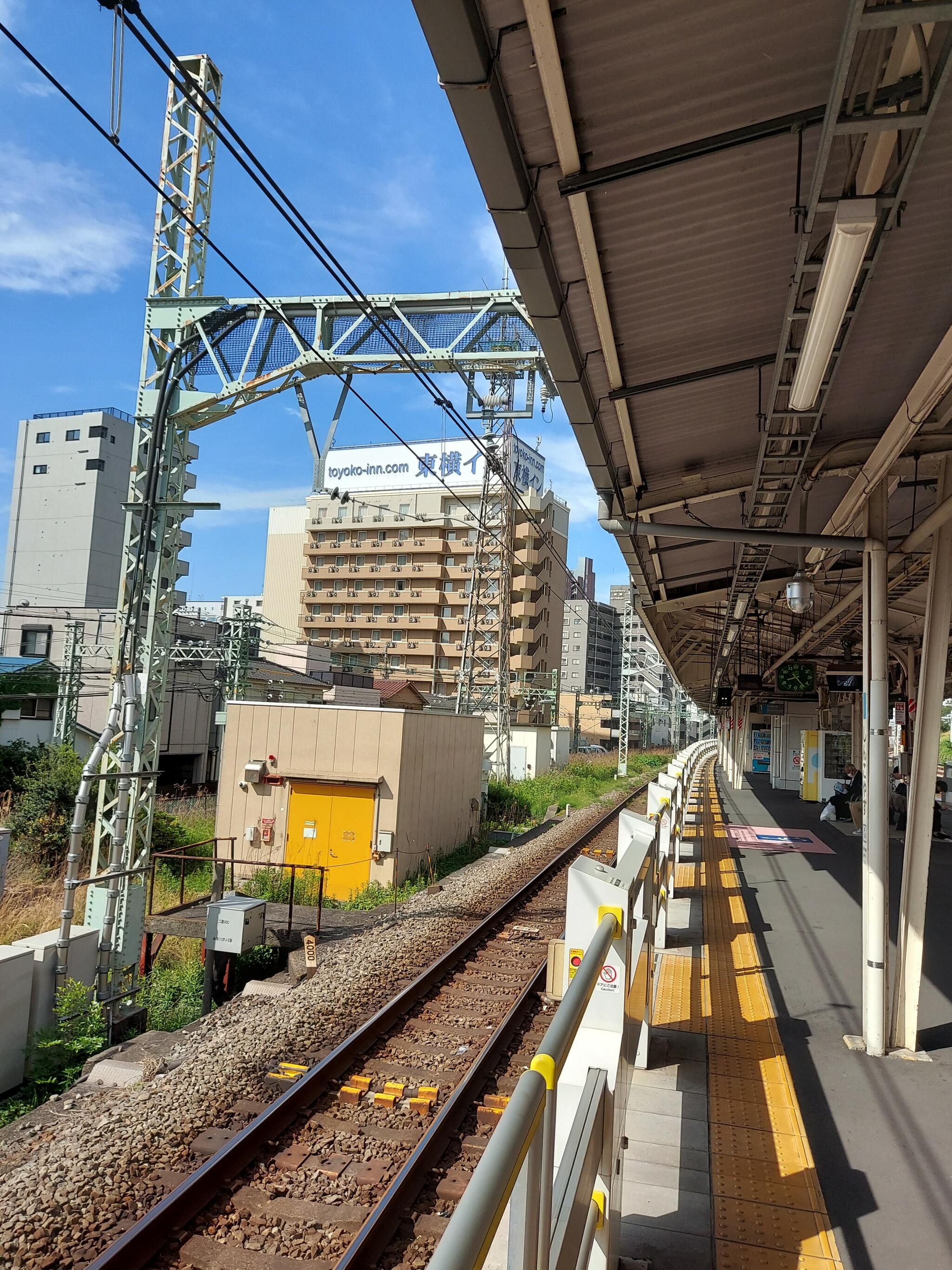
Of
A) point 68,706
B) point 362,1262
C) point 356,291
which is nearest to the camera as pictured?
point 362,1262

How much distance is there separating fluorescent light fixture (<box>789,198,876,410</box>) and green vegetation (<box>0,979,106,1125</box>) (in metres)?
8.24

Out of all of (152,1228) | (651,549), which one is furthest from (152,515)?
(152,1228)

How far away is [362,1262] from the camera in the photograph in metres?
3.90

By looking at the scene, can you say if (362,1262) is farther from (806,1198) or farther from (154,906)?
(154,906)

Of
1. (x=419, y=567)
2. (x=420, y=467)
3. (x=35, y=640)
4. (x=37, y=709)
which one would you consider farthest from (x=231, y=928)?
(x=420, y=467)

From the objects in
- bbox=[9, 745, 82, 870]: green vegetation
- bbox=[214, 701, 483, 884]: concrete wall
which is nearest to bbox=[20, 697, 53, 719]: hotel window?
bbox=[9, 745, 82, 870]: green vegetation

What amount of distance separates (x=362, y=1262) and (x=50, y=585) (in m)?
58.0

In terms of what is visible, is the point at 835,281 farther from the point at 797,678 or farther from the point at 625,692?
the point at 625,692

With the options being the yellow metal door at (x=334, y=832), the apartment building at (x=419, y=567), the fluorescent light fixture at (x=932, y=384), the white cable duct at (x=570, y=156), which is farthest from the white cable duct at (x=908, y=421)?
the apartment building at (x=419, y=567)

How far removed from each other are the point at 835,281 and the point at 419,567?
60.5 m

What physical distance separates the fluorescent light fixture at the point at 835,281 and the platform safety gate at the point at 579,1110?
8.03ft

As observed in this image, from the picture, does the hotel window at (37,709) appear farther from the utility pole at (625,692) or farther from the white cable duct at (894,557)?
the white cable duct at (894,557)

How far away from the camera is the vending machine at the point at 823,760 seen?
810 inches

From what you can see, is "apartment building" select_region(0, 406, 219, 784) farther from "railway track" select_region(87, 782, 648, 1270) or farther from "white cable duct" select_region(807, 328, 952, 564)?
"white cable duct" select_region(807, 328, 952, 564)
